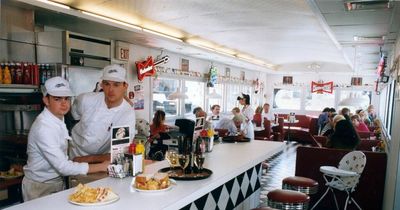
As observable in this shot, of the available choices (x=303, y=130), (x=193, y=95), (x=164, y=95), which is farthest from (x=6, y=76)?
(x=303, y=130)

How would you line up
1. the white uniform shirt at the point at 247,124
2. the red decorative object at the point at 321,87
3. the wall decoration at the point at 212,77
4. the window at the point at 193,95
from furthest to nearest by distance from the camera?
the red decorative object at the point at 321,87, the wall decoration at the point at 212,77, the window at the point at 193,95, the white uniform shirt at the point at 247,124

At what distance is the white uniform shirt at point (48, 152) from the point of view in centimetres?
201

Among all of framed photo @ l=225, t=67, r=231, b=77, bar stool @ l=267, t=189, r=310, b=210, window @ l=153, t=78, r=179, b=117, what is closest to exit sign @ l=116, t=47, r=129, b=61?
window @ l=153, t=78, r=179, b=117

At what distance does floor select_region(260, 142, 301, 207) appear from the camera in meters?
5.71

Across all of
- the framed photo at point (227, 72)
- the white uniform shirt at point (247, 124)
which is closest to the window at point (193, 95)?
the framed photo at point (227, 72)

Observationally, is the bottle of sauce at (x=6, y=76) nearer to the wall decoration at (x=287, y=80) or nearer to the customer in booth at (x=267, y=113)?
the customer in booth at (x=267, y=113)

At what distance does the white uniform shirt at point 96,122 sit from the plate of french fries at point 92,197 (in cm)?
97

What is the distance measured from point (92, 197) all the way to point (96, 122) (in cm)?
114

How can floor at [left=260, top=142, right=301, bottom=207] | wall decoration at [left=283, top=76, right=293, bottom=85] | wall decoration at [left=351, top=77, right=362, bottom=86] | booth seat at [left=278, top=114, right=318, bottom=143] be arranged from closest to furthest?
floor at [left=260, top=142, right=301, bottom=207], booth seat at [left=278, top=114, right=318, bottom=143], wall decoration at [left=351, top=77, right=362, bottom=86], wall decoration at [left=283, top=76, right=293, bottom=85]

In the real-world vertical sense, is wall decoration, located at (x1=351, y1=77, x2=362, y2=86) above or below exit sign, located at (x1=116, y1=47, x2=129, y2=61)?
below

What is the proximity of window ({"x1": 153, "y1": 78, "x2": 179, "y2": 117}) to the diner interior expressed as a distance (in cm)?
4

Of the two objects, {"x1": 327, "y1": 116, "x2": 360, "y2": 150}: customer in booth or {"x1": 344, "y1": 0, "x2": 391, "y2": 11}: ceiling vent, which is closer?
{"x1": 344, "y1": 0, "x2": 391, "y2": 11}: ceiling vent

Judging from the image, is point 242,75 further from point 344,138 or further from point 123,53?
point 344,138

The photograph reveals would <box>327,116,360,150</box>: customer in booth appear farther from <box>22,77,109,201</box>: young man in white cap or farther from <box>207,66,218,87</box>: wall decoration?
<box>207,66,218,87</box>: wall decoration
